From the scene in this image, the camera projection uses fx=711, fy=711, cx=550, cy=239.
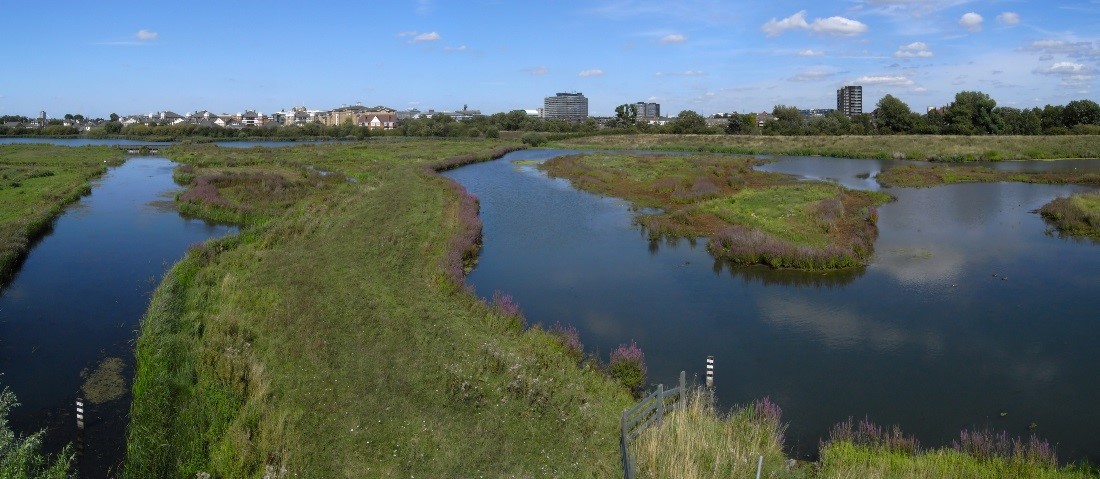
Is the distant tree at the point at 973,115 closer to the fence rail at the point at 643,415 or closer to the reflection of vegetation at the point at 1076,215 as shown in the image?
the reflection of vegetation at the point at 1076,215

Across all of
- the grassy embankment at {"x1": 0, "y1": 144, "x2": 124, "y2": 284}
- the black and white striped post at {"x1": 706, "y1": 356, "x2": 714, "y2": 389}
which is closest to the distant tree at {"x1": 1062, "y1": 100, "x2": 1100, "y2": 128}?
the black and white striped post at {"x1": 706, "y1": 356, "x2": 714, "y2": 389}

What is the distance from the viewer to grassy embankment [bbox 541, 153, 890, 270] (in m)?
21.3

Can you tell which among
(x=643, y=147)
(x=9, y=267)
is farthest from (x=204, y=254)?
(x=643, y=147)

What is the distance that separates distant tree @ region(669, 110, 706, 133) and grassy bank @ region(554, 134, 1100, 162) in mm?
12923

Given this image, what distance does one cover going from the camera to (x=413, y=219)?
27.0 metres

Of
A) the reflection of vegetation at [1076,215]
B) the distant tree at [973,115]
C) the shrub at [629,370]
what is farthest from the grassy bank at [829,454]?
the distant tree at [973,115]

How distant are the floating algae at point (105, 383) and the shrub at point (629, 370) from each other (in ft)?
27.9

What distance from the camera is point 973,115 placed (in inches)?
3204

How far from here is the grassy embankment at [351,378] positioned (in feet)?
30.2

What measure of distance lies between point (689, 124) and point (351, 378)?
9912 centimetres

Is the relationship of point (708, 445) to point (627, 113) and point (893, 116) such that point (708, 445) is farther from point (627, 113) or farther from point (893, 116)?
point (627, 113)

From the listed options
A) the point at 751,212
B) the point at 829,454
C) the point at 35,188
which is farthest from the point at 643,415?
the point at 35,188

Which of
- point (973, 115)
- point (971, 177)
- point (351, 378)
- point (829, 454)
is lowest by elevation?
point (829, 454)

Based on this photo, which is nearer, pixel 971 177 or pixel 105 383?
pixel 105 383
